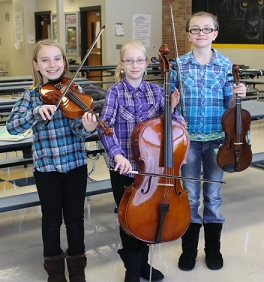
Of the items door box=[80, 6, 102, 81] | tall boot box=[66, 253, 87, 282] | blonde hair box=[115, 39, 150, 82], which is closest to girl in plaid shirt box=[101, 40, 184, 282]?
blonde hair box=[115, 39, 150, 82]

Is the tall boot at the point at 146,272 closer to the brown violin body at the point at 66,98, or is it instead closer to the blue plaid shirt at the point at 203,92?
the blue plaid shirt at the point at 203,92

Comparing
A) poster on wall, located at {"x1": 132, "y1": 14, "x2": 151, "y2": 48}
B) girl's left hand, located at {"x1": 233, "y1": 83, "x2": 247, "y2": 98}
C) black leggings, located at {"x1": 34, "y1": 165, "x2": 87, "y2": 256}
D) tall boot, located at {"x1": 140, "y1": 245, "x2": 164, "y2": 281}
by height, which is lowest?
tall boot, located at {"x1": 140, "y1": 245, "x2": 164, "y2": 281}

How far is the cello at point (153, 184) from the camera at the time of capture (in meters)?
1.96

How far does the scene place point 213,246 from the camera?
251 cm

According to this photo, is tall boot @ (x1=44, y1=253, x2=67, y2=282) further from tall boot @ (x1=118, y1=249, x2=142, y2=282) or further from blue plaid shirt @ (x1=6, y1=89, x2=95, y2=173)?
blue plaid shirt @ (x1=6, y1=89, x2=95, y2=173)

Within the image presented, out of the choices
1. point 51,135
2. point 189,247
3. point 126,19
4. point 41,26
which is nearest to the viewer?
point 51,135

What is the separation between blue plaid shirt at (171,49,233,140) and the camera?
2275 millimetres

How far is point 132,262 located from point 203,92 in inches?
33.6

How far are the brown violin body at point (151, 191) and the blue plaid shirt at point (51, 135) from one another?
273 mm

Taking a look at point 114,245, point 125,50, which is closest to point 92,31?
point 114,245

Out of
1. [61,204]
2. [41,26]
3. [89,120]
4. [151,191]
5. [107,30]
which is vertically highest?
[41,26]

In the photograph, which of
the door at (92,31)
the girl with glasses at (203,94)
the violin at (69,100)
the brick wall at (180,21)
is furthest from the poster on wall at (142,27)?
the violin at (69,100)

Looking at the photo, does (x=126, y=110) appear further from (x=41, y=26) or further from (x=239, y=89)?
(x=41, y=26)

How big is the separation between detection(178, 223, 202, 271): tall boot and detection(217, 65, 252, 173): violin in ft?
1.18
